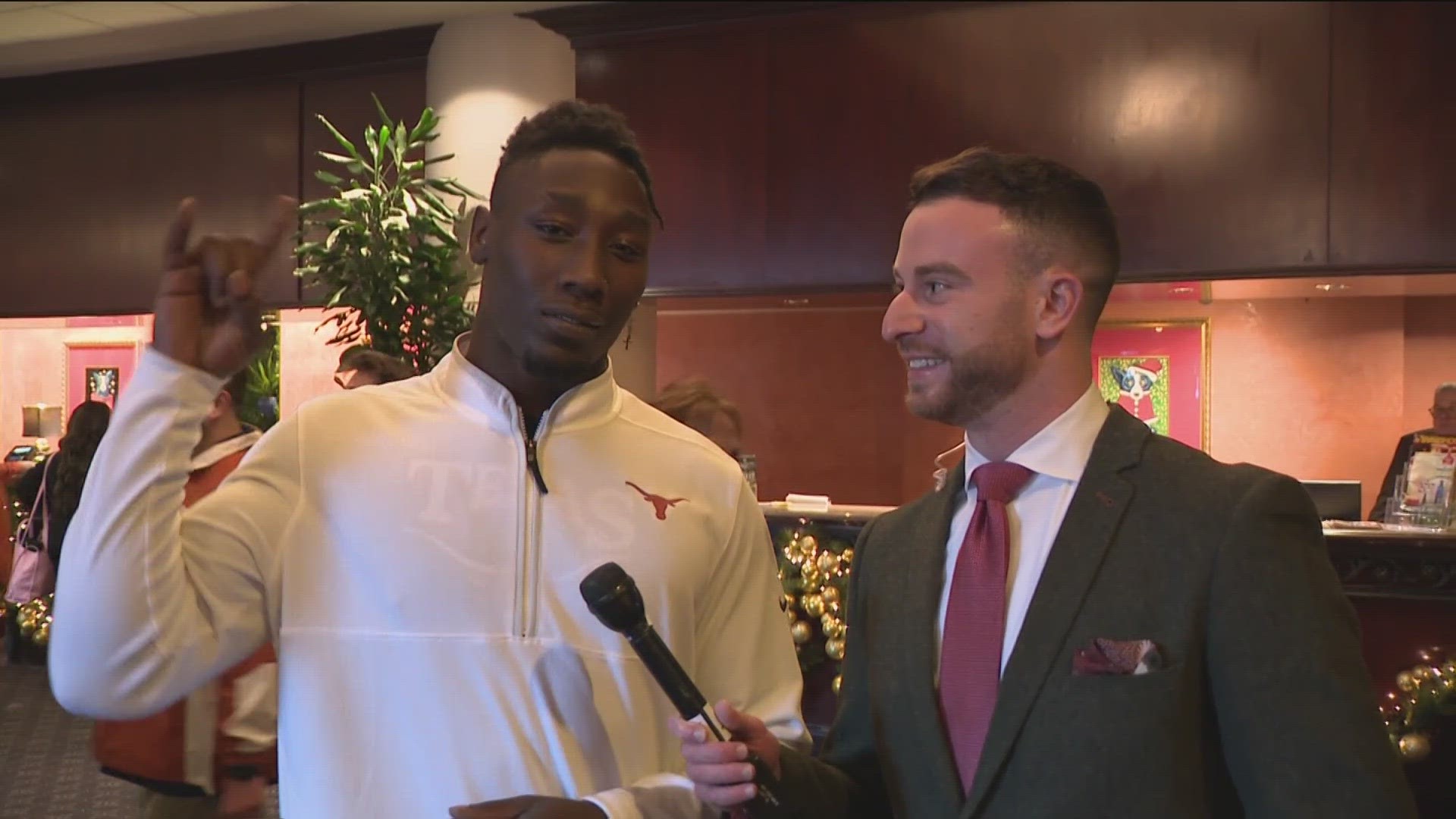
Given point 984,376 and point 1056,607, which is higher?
point 984,376

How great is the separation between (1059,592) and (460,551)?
677 millimetres

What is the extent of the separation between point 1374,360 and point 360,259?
5.18m

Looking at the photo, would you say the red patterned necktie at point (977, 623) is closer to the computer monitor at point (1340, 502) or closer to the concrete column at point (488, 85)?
the computer monitor at point (1340, 502)

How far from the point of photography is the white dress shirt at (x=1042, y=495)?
1.47 meters

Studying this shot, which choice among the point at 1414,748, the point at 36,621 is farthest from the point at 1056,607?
the point at 36,621

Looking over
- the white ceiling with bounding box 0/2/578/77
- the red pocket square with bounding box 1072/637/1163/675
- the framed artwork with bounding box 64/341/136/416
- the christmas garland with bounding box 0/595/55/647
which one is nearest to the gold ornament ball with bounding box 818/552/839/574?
the christmas garland with bounding box 0/595/55/647

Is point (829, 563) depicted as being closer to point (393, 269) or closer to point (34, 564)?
point (393, 269)

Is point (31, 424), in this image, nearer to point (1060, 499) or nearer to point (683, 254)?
point (683, 254)

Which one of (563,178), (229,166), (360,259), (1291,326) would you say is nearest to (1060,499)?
(563,178)

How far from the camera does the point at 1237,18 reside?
17.0ft

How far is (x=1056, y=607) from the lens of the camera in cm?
138

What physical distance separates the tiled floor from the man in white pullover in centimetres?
Result: 362

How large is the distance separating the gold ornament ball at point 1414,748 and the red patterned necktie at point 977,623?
9.15ft

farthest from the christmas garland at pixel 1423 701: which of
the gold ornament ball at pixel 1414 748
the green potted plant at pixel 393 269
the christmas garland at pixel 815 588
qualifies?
the green potted plant at pixel 393 269
